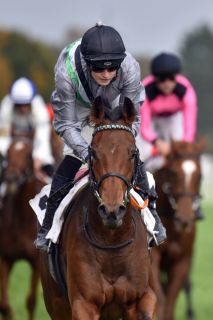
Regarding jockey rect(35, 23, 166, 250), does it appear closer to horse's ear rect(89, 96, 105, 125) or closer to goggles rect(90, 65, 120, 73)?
goggles rect(90, 65, 120, 73)

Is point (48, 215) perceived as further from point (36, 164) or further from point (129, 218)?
point (36, 164)

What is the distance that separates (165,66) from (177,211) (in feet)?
5.40

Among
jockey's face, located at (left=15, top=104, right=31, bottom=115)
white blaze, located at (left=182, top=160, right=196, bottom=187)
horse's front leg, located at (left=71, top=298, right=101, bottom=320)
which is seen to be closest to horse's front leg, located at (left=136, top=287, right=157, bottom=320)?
horse's front leg, located at (left=71, top=298, right=101, bottom=320)

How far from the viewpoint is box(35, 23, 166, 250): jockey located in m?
7.06

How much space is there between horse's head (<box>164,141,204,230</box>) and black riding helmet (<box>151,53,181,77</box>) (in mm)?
890

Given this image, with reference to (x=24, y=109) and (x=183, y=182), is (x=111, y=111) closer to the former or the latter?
(x=183, y=182)

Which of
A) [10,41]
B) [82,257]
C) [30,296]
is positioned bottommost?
[10,41]

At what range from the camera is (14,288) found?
46.9 feet

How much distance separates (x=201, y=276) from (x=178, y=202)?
214 inches

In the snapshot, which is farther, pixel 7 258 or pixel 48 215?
pixel 7 258

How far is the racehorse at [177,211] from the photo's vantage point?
35.7 feet

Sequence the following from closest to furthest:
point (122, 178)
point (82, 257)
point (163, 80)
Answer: point (122, 178)
point (82, 257)
point (163, 80)

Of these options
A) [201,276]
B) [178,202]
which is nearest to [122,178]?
[178,202]

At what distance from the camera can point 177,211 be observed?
10906 millimetres
